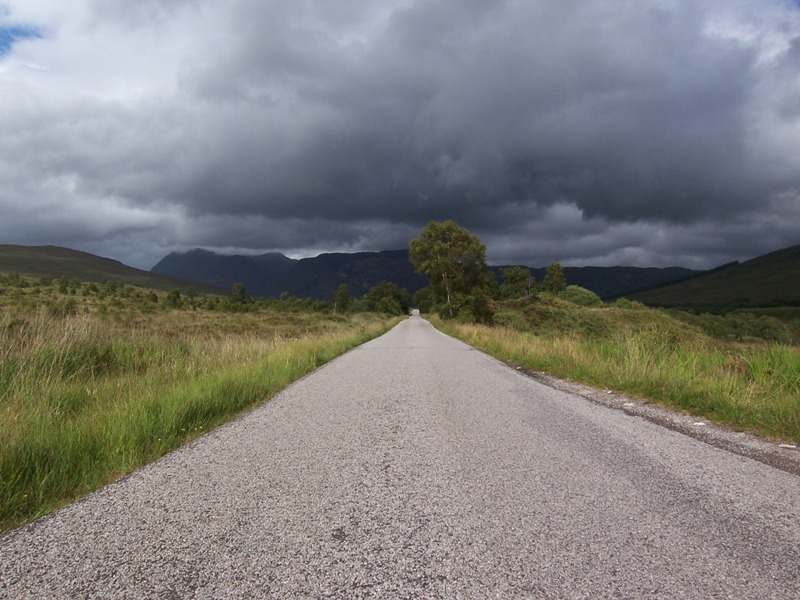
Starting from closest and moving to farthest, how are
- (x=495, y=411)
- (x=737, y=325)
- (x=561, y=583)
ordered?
(x=561, y=583) < (x=495, y=411) < (x=737, y=325)

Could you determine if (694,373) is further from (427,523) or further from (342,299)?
(342,299)

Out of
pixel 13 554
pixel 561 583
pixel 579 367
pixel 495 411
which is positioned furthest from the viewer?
pixel 579 367

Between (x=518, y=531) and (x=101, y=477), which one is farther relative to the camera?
(x=101, y=477)

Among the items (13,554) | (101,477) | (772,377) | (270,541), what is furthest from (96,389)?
(772,377)

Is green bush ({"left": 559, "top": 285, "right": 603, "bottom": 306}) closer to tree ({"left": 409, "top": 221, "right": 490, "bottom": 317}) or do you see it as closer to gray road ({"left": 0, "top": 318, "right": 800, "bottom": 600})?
tree ({"left": 409, "top": 221, "right": 490, "bottom": 317})

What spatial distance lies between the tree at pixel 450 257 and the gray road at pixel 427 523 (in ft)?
143

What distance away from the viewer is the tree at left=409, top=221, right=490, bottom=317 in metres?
49.2

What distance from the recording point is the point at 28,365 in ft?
24.7

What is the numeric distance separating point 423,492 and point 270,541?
1.27 metres

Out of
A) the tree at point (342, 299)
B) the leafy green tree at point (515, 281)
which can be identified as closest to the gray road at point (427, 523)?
the leafy green tree at point (515, 281)

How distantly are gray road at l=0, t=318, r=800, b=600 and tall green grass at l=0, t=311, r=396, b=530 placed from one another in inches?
15.9

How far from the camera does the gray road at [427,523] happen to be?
2.41m

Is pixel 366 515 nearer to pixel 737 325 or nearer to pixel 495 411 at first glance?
pixel 495 411

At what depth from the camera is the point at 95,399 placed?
6.57 meters
